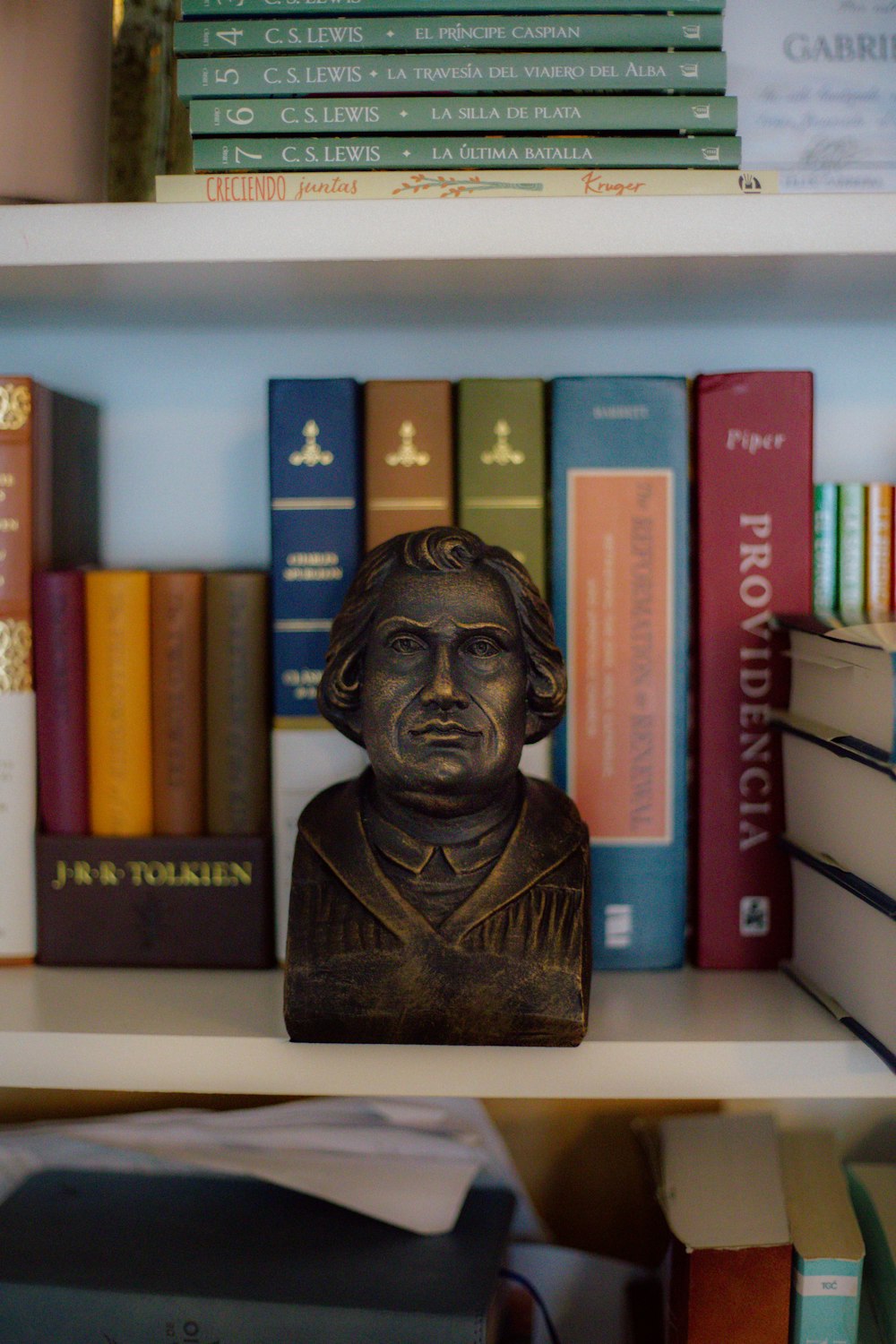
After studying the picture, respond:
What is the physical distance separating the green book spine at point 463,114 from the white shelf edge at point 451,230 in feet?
0.15

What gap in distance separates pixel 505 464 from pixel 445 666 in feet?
0.53

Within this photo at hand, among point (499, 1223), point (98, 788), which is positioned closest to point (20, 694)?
point (98, 788)

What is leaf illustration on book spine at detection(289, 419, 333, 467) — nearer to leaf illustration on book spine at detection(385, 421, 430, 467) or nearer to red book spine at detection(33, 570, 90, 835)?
leaf illustration on book spine at detection(385, 421, 430, 467)

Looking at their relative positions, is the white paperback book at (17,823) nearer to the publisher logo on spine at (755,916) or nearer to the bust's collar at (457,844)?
the bust's collar at (457,844)

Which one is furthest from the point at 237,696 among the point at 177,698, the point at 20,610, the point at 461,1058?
the point at 461,1058

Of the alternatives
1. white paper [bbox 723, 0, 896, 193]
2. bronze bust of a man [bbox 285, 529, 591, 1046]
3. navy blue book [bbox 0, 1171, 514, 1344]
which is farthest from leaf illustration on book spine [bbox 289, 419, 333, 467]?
navy blue book [bbox 0, 1171, 514, 1344]

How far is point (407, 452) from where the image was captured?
2.12ft

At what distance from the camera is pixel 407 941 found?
0.54m

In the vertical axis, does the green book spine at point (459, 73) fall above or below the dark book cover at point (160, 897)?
above

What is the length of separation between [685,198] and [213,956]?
0.49m

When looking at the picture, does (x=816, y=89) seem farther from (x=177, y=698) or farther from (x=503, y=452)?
(x=177, y=698)

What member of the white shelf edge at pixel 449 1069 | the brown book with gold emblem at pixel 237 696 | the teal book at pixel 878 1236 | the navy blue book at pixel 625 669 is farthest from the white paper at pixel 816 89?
the teal book at pixel 878 1236

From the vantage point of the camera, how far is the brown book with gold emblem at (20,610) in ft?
2.14

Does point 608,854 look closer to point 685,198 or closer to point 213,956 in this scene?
point 213,956
